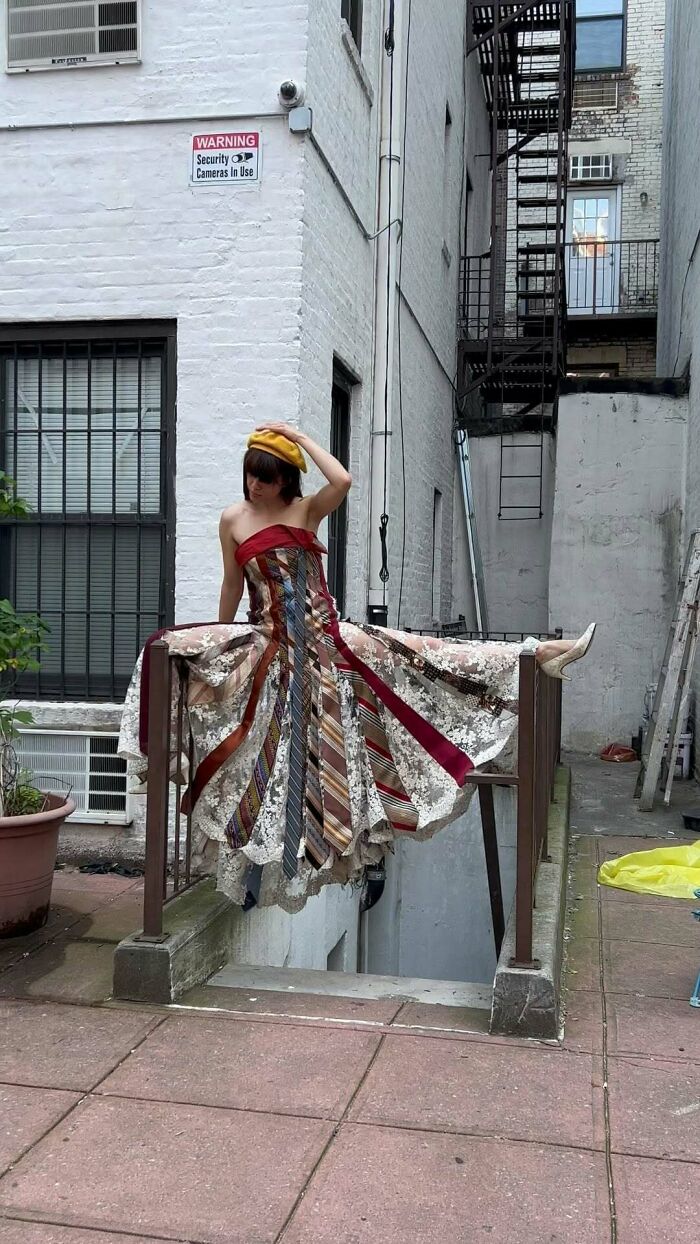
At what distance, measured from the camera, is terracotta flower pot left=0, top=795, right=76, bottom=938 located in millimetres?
4219

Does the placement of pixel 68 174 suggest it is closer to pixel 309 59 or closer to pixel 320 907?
pixel 309 59

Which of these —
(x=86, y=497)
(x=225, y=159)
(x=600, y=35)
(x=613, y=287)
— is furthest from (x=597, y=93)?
(x=86, y=497)

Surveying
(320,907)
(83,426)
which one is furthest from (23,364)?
(320,907)

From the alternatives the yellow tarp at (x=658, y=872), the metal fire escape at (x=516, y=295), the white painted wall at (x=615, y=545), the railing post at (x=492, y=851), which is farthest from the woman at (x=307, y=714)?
the metal fire escape at (x=516, y=295)

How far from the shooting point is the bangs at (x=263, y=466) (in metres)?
3.79

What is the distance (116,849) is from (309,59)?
13.5 ft

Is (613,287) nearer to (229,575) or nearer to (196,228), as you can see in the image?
(196,228)

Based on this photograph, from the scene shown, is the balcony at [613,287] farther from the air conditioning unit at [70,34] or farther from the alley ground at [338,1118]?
the alley ground at [338,1118]

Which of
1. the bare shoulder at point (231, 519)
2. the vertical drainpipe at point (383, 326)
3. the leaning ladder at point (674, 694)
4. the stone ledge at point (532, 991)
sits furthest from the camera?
the leaning ladder at point (674, 694)

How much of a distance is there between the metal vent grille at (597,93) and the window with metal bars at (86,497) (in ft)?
56.8

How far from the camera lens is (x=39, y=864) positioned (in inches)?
172

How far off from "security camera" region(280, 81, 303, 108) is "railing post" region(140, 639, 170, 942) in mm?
3081

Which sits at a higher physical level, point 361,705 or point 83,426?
point 83,426

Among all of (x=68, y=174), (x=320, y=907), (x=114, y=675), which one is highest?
(x=68, y=174)
